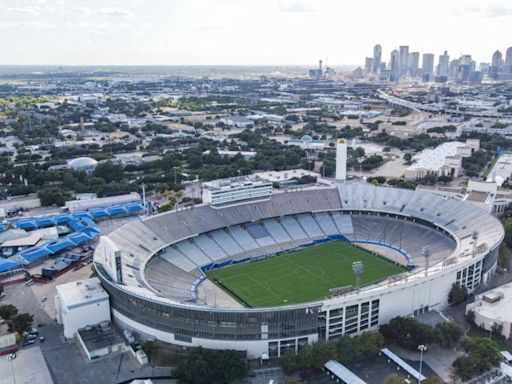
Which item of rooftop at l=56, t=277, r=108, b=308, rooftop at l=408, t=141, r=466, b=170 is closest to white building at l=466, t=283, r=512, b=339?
rooftop at l=56, t=277, r=108, b=308

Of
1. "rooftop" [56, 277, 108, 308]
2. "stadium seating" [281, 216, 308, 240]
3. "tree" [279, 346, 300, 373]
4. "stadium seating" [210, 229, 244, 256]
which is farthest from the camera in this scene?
"stadium seating" [281, 216, 308, 240]

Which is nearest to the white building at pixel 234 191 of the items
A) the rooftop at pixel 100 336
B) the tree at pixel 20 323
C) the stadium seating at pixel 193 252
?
the stadium seating at pixel 193 252

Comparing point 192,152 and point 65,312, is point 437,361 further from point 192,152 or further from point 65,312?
point 192,152

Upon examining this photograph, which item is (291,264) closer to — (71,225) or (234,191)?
(234,191)

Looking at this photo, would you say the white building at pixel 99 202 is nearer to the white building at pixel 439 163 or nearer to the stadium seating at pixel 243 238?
the stadium seating at pixel 243 238

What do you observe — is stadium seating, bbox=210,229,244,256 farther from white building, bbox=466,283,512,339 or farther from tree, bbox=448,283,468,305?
white building, bbox=466,283,512,339
